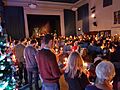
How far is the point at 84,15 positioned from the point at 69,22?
8.83 feet

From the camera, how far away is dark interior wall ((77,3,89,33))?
18933mm

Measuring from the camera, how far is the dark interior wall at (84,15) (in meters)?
18.9

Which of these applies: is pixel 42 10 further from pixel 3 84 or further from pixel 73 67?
pixel 73 67

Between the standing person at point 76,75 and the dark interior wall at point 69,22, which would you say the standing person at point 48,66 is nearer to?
the standing person at point 76,75

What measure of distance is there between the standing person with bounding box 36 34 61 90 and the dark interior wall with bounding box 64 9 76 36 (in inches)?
720

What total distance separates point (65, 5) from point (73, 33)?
370cm

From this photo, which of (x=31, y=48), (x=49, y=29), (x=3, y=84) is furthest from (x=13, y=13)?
(x=3, y=84)

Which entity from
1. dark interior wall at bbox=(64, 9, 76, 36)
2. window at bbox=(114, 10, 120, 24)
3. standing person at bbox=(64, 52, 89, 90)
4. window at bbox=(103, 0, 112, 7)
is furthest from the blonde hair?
dark interior wall at bbox=(64, 9, 76, 36)

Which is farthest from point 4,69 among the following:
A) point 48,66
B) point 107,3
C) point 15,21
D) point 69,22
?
point 69,22

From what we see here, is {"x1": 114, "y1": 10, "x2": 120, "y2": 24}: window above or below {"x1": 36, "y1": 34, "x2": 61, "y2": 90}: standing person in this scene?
above

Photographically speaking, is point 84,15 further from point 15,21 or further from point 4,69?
point 4,69

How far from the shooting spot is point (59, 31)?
21219 millimetres

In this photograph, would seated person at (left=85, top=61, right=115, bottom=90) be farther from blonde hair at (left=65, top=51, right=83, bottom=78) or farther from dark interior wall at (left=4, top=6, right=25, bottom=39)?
dark interior wall at (left=4, top=6, right=25, bottom=39)

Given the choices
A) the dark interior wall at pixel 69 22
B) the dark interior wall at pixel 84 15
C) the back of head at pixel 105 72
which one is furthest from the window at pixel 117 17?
the back of head at pixel 105 72
